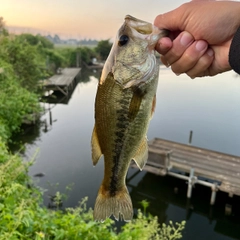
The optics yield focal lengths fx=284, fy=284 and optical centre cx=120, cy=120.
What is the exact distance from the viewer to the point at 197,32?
5.06 ft

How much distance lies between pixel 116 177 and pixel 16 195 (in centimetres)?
255

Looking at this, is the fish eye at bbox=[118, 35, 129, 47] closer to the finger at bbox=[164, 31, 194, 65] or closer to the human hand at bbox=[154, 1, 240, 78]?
the human hand at bbox=[154, 1, 240, 78]

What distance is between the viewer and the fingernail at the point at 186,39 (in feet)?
5.08

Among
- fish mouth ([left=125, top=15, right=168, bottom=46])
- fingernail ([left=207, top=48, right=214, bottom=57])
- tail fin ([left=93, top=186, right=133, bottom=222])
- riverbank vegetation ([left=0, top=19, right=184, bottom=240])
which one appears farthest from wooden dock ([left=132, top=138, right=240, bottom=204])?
fish mouth ([left=125, top=15, right=168, bottom=46])

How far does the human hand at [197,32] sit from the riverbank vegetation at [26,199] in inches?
76.0

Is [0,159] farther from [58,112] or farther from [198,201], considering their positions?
[58,112]

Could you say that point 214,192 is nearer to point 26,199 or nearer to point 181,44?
point 26,199

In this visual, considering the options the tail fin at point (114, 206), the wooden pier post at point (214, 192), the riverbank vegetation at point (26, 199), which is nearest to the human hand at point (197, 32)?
the tail fin at point (114, 206)

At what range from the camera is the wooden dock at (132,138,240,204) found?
752cm

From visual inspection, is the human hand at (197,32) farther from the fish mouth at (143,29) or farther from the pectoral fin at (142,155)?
the pectoral fin at (142,155)

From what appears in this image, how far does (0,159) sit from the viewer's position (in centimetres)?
432

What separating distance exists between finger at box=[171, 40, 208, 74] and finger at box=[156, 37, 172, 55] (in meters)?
0.12

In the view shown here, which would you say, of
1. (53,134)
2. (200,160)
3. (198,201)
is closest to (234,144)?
(200,160)

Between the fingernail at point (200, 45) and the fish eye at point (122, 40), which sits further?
the fingernail at point (200, 45)
